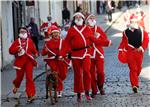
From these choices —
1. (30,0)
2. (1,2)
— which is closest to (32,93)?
(1,2)

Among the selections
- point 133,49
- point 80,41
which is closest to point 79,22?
point 80,41

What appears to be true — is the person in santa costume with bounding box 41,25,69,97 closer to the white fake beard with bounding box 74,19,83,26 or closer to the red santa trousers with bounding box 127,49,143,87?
the white fake beard with bounding box 74,19,83,26

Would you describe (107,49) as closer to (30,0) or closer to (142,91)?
(30,0)

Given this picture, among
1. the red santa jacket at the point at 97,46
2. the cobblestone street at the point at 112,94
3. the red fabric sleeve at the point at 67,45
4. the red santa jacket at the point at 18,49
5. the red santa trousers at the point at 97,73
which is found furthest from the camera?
the red santa trousers at the point at 97,73

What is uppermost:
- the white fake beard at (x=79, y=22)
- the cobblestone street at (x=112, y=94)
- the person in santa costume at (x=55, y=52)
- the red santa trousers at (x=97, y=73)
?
the white fake beard at (x=79, y=22)

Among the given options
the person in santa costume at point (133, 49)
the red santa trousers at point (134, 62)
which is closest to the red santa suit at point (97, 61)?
the person in santa costume at point (133, 49)

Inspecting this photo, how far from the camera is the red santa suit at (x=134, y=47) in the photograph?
1460cm

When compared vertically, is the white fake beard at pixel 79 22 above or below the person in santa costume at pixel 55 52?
above

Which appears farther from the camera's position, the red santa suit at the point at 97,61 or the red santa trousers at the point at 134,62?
the red santa trousers at the point at 134,62

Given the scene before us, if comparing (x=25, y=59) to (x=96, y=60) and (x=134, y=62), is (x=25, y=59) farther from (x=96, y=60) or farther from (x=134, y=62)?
(x=134, y=62)

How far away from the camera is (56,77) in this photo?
13766mm

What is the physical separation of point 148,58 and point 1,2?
5.88 metres

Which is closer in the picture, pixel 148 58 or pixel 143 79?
pixel 143 79

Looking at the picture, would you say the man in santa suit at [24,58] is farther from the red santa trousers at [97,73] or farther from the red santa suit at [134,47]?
the red santa suit at [134,47]
